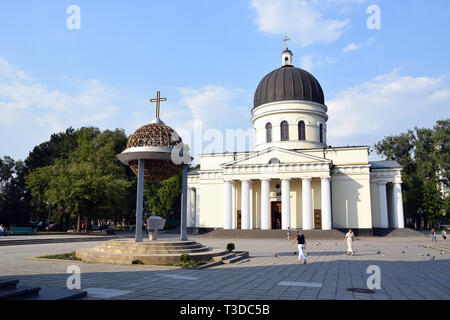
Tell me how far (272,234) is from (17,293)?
3205 centimetres

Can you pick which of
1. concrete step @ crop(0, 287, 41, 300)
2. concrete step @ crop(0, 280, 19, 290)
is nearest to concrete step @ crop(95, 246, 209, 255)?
concrete step @ crop(0, 287, 41, 300)

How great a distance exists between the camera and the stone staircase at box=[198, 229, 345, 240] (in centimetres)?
3512

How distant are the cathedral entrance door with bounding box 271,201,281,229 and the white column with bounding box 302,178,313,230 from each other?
5.33 meters

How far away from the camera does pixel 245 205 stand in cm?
4038

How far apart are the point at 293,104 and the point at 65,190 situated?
1175 inches

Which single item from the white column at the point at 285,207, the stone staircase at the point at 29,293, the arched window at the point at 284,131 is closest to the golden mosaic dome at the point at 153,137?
the stone staircase at the point at 29,293

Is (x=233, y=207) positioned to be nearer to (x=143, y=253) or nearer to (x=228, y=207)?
(x=228, y=207)

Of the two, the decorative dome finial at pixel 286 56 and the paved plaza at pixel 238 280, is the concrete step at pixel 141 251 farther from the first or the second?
the decorative dome finial at pixel 286 56

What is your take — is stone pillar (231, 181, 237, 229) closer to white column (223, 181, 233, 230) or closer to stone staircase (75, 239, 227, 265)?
white column (223, 181, 233, 230)

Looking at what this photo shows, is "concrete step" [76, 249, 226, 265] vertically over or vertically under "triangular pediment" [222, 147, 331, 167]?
under

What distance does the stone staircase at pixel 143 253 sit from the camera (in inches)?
539

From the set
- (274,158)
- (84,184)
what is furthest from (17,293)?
(274,158)
